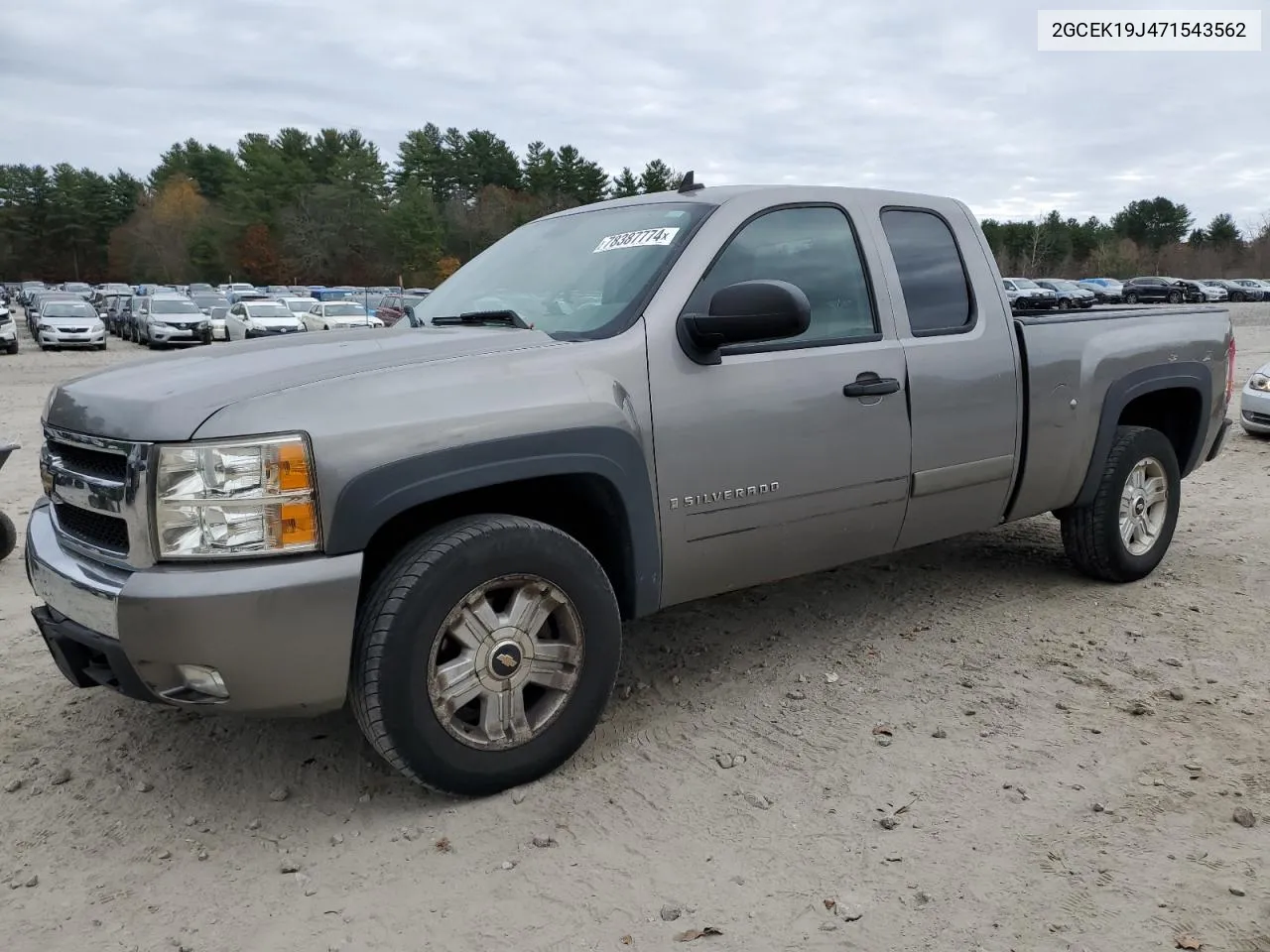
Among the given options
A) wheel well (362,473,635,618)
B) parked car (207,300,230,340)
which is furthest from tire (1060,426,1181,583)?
parked car (207,300,230,340)

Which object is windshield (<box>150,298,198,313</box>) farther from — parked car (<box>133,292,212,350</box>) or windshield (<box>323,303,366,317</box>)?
windshield (<box>323,303,366,317</box>)

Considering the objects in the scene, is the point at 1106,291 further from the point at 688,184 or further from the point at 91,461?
the point at 91,461

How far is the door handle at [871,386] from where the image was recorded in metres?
3.65

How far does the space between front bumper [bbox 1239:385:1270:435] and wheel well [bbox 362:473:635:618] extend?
29.4 ft

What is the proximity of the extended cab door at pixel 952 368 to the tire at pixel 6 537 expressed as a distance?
4.67 metres

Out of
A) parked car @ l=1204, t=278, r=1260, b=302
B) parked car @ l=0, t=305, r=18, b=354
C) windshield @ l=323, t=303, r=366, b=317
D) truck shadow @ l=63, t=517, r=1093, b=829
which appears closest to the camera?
truck shadow @ l=63, t=517, r=1093, b=829

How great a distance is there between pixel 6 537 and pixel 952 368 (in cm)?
493

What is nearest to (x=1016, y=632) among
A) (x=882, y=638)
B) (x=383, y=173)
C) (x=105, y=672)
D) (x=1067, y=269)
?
(x=882, y=638)

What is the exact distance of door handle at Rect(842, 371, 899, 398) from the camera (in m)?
3.65

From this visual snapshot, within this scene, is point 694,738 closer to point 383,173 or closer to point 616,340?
point 616,340

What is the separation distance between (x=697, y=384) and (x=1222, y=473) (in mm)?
6868

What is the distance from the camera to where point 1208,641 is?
427 cm

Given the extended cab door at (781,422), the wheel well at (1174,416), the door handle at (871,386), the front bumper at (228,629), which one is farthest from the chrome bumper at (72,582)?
the wheel well at (1174,416)

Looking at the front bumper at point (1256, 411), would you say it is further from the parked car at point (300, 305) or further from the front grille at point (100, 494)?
the parked car at point (300, 305)
